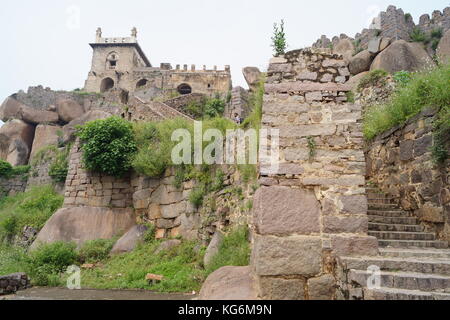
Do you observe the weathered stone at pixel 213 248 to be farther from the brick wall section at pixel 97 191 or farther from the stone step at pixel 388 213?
the brick wall section at pixel 97 191

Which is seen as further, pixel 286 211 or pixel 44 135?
pixel 44 135

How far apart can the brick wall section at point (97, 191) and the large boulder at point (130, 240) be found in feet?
4.45

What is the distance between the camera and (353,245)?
3395 mm

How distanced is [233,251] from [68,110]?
23.8m

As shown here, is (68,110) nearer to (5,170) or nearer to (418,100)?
(5,170)

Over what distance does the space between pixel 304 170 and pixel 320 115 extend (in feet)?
2.37

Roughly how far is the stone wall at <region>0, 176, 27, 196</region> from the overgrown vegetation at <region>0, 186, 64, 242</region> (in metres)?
3.91

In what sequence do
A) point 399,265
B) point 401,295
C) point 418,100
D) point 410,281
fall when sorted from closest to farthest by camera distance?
1. point 401,295
2. point 410,281
3. point 399,265
4. point 418,100

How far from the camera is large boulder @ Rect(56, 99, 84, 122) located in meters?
25.1

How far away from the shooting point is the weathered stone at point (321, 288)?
130 inches

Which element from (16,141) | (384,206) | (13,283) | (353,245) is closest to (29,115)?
(16,141)

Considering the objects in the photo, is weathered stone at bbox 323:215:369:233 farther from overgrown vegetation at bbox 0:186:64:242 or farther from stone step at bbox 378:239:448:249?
overgrown vegetation at bbox 0:186:64:242

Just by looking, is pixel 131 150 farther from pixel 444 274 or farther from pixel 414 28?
pixel 414 28
